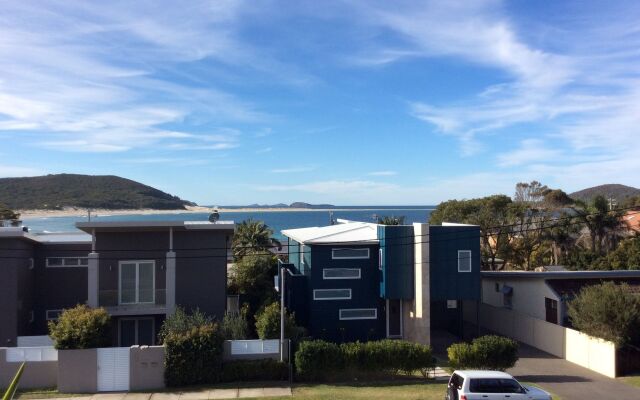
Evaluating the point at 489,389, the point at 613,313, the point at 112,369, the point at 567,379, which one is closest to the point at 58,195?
the point at 112,369

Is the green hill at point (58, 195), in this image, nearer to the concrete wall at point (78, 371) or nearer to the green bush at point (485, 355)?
the concrete wall at point (78, 371)

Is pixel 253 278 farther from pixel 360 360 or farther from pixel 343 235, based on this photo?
pixel 360 360

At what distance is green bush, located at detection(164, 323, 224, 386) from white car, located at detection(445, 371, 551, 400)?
29.7 ft

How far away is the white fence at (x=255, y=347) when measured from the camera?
22609mm

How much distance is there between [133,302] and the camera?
26.8 meters

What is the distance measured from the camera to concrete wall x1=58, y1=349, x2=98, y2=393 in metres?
21.5

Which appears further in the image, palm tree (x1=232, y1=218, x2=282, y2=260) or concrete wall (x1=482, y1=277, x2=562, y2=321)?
palm tree (x1=232, y1=218, x2=282, y2=260)

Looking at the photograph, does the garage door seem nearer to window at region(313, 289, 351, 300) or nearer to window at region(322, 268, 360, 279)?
window at region(313, 289, 351, 300)

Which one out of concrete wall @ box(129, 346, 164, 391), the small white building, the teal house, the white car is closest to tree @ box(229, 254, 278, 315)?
the teal house

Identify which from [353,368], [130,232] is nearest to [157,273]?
[130,232]

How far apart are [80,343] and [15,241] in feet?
24.1

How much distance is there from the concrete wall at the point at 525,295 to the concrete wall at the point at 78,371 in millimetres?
20661

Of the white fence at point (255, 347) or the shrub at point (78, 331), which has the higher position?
the shrub at point (78, 331)

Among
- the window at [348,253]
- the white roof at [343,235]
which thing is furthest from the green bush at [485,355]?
the white roof at [343,235]
